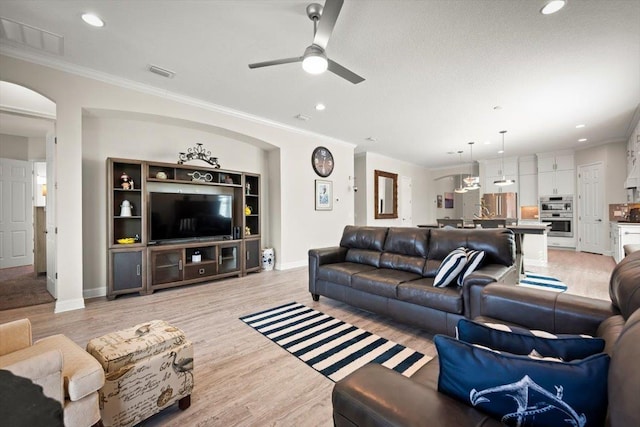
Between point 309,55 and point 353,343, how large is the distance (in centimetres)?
247

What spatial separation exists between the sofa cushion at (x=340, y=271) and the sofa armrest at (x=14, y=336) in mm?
2492

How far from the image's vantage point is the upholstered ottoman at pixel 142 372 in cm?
139

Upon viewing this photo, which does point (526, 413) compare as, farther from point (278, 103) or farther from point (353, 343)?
point (278, 103)

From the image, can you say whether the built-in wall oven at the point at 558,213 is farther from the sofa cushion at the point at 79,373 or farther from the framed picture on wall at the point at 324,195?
the sofa cushion at the point at 79,373

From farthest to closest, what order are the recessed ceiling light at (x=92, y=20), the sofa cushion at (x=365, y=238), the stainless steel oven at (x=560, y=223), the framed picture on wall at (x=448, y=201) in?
1. the framed picture on wall at (x=448, y=201)
2. the stainless steel oven at (x=560, y=223)
3. the sofa cushion at (x=365, y=238)
4. the recessed ceiling light at (x=92, y=20)

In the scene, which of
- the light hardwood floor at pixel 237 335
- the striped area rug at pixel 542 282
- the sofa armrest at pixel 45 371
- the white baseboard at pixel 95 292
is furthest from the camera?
the striped area rug at pixel 542 282

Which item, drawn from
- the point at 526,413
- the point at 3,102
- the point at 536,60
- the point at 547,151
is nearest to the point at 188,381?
the point at 526,413

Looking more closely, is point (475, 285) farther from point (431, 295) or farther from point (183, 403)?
point (183, 403)

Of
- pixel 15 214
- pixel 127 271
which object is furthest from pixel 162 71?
pixel 15 214

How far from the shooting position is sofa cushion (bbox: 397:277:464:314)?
2.32m

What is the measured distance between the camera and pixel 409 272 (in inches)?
123

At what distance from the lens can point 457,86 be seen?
3809 mm

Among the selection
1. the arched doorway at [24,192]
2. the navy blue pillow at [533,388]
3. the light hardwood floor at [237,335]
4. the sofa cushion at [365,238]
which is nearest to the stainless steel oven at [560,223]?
the light hardwood floor at [237,335]

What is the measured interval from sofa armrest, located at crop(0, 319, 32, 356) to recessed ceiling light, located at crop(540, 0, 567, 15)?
13.4 feet
